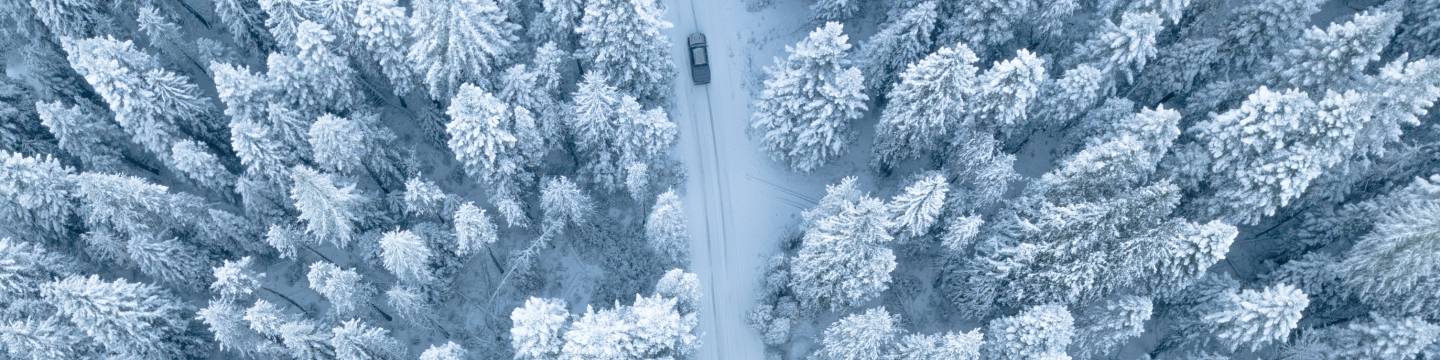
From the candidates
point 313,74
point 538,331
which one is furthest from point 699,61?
point 538,331

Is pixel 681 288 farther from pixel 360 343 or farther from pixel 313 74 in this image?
pixel 313 74

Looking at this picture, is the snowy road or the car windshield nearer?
the snowy road

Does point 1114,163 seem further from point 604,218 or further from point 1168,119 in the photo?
point 604,218

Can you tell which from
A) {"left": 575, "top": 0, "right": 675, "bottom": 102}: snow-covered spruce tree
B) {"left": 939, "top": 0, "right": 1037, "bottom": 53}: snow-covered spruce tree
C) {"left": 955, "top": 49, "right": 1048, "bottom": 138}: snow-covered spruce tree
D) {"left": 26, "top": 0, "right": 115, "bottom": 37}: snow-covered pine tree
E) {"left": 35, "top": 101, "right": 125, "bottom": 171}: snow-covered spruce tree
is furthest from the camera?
{"left": 26, "top": 0, "right": 115, "bottom": 37}: snow-covered pine tree

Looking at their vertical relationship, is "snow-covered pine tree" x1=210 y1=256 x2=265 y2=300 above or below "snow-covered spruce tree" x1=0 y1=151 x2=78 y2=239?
below

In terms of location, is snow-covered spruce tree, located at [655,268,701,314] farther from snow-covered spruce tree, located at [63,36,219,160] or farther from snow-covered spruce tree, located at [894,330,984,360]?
snow-covered spruce tree, located at [63,36,219,160]

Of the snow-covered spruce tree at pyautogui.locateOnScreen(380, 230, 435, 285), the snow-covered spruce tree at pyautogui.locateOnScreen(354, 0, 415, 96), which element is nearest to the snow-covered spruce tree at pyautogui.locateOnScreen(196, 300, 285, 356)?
the snow-covered spruce tree at pyautogui.locateOnScreen(380, 230, 435, 285)

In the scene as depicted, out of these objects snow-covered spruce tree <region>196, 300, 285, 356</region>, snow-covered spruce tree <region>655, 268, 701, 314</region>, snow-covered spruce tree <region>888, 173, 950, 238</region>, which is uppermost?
snow-covered spruce tree <region>888, 173, 950, 238</region>

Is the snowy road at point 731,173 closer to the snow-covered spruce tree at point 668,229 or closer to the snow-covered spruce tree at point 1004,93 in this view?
the snow-covered spruce tree at point 668,229
